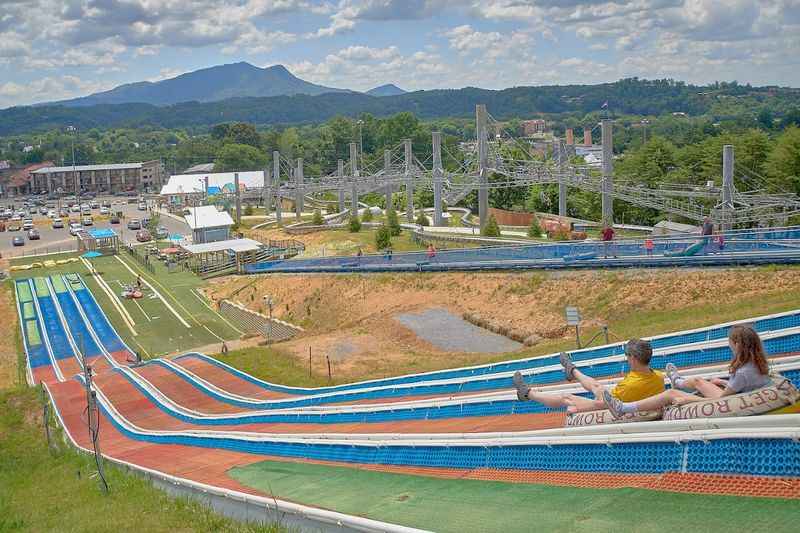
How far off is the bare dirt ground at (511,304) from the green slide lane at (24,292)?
742 inches

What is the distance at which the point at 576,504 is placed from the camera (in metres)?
7.48

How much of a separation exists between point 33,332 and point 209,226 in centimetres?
2120

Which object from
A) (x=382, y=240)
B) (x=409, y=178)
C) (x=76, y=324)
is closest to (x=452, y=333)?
(x=382, y=240)

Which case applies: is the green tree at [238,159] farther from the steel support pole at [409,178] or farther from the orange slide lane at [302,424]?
the orange slide lane at [302,424]

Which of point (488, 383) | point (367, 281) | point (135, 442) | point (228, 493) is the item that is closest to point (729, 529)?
point (228, 493)

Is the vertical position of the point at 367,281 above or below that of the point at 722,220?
below

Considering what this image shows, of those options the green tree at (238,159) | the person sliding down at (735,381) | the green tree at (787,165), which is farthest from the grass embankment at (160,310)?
the green tree at (238,159)

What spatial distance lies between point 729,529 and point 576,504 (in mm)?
1706

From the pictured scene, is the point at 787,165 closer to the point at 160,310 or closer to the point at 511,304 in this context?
the point at 511,304

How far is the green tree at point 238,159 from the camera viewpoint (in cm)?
15150

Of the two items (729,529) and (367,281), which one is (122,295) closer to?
(367,281)

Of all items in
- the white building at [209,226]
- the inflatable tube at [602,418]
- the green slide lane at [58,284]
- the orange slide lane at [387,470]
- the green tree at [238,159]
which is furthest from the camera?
the green tree at [238,159]

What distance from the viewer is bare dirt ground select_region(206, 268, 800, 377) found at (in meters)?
23.4

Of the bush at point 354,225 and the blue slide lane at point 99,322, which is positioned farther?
the bush at point 354,225
